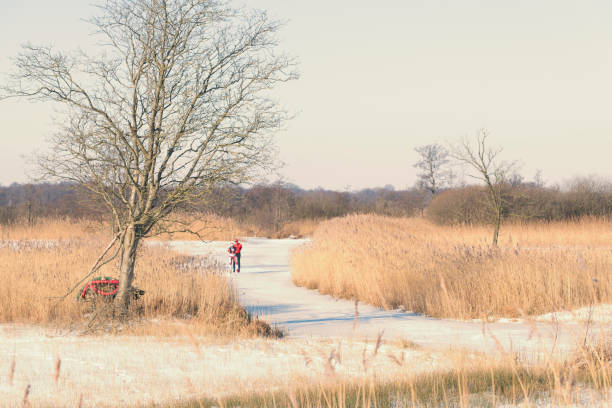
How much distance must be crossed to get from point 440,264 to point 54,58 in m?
9.18

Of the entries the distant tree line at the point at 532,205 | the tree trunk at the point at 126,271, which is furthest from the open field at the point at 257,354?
the distant tree line at the point at 532,205

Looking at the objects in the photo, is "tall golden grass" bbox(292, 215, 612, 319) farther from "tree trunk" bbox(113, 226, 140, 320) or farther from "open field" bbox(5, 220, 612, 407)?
"tree trunk" bbox(113, 226, 140, 320)

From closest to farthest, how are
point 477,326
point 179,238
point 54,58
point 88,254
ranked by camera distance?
point 54,58 < point 477,326 < point 88,254 < point 179,238

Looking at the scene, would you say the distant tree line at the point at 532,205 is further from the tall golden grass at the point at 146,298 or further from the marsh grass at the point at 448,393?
the marsh grass at the point at 448,393

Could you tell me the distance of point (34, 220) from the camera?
90.9ft

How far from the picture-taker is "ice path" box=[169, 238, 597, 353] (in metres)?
7.45

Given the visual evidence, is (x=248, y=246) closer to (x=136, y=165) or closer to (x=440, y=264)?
(x=440, y=264)

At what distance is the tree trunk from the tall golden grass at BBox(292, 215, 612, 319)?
4045 mm

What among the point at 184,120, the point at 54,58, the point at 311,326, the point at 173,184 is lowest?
the point at 311,326

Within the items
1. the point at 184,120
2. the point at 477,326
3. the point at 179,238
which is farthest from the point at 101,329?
the point at 179,238

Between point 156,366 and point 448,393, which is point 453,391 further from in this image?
point 156,366

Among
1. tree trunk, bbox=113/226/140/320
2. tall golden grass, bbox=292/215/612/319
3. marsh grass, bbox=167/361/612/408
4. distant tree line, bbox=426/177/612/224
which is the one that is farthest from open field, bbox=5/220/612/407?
distant tree line, bbox=426/177/612/224

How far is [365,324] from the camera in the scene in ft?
32.6

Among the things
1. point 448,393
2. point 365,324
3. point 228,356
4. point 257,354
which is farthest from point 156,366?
point 365,324
